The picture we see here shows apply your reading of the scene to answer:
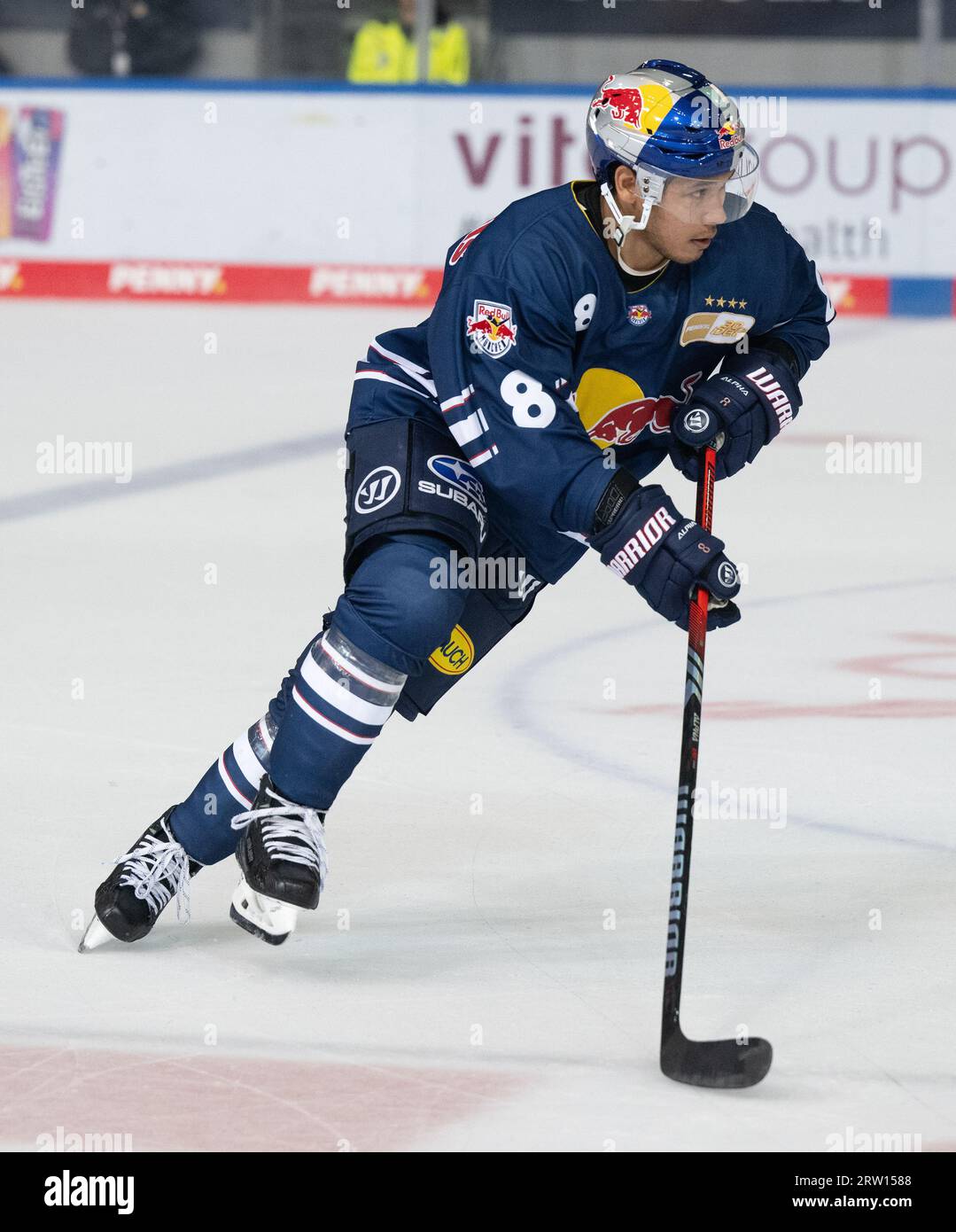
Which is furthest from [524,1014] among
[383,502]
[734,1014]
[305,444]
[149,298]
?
[149,298]

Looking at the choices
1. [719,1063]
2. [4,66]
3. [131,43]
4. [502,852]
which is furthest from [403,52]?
[719,1063]

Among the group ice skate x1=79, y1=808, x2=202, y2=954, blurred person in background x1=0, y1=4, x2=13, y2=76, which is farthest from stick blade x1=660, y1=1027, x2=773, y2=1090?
blurred person in background x1=0, y1=4, x2=13, y2=76

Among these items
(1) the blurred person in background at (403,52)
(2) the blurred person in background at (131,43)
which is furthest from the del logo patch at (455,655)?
(2) the blurred person in background at (131,43)

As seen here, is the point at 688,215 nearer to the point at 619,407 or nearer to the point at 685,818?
the point at 619,407

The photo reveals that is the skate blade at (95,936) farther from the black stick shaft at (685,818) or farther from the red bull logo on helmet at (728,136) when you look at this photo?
the red bull logo on helmet at (728,136)

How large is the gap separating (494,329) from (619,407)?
35 cm

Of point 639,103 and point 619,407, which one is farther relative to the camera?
point 619,407

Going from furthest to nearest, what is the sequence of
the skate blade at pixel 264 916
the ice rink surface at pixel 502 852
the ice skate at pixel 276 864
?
the skate blade at pixel 264 916, the ice skate at pixel 276 864, the ice rink surface at pixel 502 852

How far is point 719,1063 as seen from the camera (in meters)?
2.47

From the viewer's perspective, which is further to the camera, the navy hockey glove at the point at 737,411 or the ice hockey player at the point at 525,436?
the navy hockey glove at the point at 737,411

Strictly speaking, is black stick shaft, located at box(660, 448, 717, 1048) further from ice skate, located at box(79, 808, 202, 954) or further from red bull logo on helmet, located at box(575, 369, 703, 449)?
ice skate, located at box(79, 808, 202, 954)

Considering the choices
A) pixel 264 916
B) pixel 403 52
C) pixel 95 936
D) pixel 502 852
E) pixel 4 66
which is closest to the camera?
pixel 264 916

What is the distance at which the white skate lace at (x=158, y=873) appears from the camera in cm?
296

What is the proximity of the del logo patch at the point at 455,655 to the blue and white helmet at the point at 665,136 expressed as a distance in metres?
0.64
